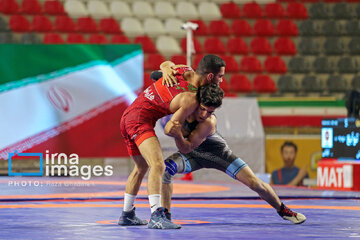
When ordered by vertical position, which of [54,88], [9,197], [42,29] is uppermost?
[42,29]

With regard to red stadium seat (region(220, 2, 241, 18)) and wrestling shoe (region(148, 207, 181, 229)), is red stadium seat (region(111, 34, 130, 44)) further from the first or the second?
wrestling shoe (region(148, 207, 181, 229))

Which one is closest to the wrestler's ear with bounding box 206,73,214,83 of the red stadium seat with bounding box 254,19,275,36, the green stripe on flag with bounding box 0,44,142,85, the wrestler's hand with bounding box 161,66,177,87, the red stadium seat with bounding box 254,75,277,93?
the wrestler's hand with bounding box 161,66,177,87

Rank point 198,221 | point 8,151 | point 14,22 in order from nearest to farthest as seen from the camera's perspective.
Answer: point 198,221
point 8,151
point 14,22

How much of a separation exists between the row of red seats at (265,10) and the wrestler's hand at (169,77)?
11856 millimetres

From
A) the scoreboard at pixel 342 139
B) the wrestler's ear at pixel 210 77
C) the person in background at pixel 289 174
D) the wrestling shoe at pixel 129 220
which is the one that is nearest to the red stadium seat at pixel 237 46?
the person in background at pixel 289 174

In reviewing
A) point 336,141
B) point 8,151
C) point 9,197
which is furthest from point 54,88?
point 336,141

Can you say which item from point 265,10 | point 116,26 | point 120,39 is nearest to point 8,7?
point 116,26

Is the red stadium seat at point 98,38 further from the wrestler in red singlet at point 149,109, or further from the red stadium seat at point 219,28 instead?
the wrestler in red singlet at point 149,109

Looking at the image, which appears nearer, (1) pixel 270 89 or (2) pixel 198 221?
(2) pixel 198 221

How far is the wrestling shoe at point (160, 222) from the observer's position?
187 inches

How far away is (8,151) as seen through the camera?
9.91 meters

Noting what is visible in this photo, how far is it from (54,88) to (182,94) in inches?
226

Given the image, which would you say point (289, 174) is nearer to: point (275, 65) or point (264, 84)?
point (264, 84)

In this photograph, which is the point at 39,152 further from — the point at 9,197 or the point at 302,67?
the point at 302,67
